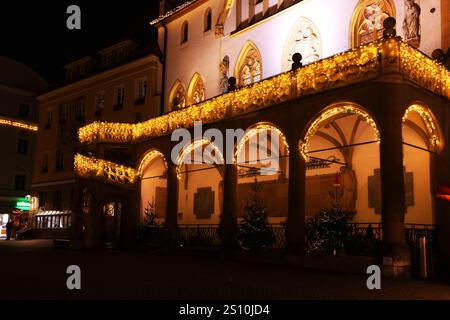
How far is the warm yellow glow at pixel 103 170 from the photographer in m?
26.6

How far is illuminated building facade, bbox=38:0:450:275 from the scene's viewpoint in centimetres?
1623

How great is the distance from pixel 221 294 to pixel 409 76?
9592mm

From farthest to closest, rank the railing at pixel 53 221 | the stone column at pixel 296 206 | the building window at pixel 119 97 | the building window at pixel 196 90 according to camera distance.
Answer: the railing at pixel 53 221 → the building window at pixel 119 97 → the building window at pixel 196 90 → the stone column at pixel 296 206

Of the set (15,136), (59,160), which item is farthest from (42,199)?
(15,136)

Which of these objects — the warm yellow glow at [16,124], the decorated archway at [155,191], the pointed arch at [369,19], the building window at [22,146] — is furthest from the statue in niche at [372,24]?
the building window at [22,146]

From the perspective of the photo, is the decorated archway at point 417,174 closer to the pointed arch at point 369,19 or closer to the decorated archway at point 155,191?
the pointed arch at point 369,19

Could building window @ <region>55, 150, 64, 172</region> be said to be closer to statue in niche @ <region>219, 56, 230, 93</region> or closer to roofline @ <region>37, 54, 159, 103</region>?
roofline @ <region>37, 54, 159, 103</region>

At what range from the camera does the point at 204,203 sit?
30.7 m

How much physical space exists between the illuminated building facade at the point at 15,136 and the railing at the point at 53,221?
8079 mm

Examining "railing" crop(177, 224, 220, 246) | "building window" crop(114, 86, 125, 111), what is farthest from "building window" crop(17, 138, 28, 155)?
"railing" crop(177, 224, 220, 246)

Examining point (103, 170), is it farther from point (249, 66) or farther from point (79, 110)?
point (79, 110)

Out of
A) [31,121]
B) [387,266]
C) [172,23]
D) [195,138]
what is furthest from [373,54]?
[31,121]

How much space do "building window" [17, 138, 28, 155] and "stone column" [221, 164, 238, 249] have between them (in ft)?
121

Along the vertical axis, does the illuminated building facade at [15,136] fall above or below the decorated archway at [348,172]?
above
